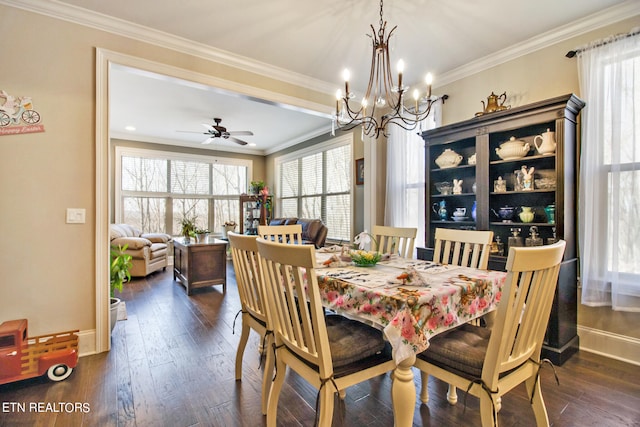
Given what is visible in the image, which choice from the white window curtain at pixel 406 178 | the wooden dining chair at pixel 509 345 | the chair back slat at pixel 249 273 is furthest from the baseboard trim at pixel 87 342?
the white window curtain at pixel 406 178

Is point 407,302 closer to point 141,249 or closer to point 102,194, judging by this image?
point 102,194

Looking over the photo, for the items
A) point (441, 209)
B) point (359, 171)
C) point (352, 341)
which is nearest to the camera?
point (352, 341)

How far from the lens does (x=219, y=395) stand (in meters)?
1.93

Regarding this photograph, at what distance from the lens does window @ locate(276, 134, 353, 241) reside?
5461 millimetres

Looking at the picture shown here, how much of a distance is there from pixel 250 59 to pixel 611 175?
11.0ft

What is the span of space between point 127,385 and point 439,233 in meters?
2.46

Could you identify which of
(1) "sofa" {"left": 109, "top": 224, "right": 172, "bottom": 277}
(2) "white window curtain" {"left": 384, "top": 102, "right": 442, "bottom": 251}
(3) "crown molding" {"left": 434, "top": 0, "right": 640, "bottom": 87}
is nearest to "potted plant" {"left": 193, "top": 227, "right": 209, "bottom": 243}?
(1) "sofa" {"left": 109, "top": 224, "right": 172, "bottom": 277}

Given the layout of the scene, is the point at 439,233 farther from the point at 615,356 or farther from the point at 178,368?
the point at 178,368

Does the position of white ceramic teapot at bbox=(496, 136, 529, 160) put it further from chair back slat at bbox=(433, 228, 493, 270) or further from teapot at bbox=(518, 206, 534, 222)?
chair back slat at bbox=(433, 228, 493, 270)

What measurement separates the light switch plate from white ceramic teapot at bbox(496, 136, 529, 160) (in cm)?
366

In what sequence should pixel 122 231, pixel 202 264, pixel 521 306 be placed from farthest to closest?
pixel 122 231 < pixel 202 264 < pixel 521 306

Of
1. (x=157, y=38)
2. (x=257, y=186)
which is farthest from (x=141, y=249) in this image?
(x=157, y=38)

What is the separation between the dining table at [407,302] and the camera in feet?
4.21

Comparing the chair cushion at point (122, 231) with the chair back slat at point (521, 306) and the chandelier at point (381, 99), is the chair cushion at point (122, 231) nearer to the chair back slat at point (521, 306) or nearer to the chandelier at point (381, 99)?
the chandelier at point (381, 99)
